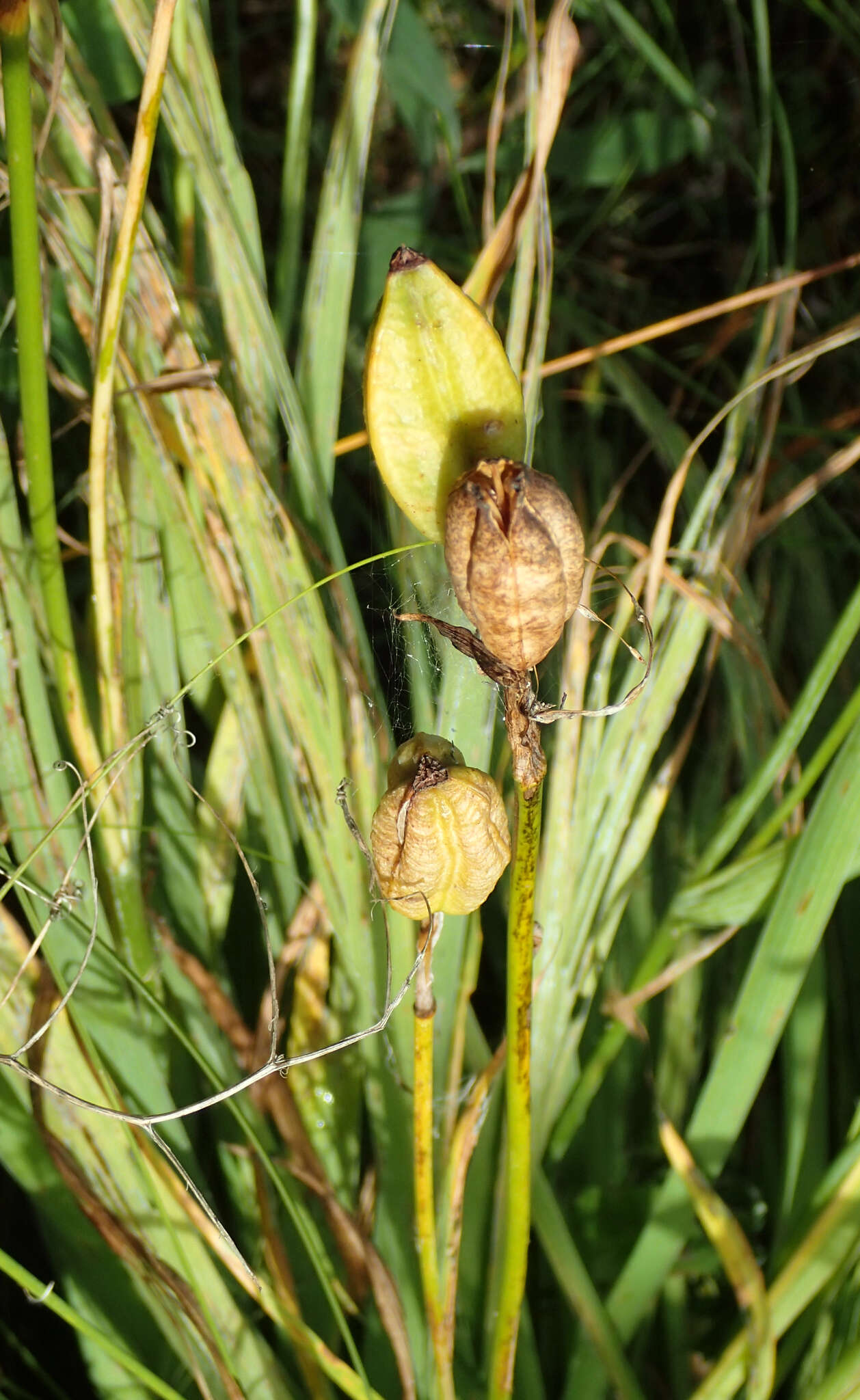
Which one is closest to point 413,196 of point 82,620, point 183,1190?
point 82,620

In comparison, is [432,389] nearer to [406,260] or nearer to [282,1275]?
[406,260]

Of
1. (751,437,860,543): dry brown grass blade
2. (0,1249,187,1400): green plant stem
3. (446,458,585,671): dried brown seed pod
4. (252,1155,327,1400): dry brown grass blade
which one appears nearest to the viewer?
(446,458,585,671): dried brown seed pod

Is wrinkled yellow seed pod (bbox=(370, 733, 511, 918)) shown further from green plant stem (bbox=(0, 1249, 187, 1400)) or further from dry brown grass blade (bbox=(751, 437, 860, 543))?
dry brown grass blade (bbox=(751, 437, 860, 543))

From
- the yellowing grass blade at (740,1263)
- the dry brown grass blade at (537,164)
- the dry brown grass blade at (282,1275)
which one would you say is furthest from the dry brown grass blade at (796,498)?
the dry brown grass blade at (282,1275)

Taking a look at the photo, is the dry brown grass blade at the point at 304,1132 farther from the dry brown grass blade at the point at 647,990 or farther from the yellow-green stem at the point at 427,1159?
the dry brown grass blade at the point at 647,990

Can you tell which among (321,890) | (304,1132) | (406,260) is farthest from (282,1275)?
(406,260)

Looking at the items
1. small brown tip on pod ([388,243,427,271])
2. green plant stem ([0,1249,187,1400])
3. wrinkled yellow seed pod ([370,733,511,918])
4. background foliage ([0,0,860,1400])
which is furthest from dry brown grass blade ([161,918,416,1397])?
small brown tip on pod ([388,243,427,271])
